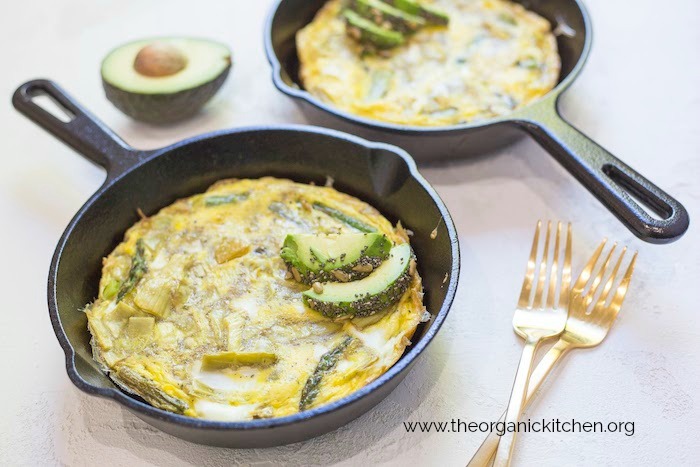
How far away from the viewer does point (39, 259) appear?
295cm

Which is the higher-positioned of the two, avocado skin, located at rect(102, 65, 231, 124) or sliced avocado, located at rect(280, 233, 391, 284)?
avocado skin, located at rect(102, 65, 231, 124)

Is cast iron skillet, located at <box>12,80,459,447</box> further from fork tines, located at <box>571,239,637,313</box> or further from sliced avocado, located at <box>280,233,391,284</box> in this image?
fork tines, located at <box>571,239,637,313</box>

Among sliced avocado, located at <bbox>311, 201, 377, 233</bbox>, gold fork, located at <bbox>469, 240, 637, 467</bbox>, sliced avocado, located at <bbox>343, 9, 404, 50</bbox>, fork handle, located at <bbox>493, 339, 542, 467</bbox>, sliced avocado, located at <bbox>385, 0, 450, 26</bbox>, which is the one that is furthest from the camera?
sliced avocado, located at <bbox>385, 0, 450, 26</bbox>

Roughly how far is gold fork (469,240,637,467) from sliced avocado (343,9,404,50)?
5.02ft

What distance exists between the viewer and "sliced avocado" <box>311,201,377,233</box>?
2.70 m

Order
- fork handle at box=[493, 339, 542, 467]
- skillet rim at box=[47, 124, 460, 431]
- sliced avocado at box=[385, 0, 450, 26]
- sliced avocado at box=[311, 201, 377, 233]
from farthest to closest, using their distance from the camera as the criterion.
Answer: sliced avocado at box=[385, 0, 450, 26]
sliced avocado at box=[311, 201, 377, 233]
fork handle at box=[493, 339, 542, 467]
skillet rim at box=[47, 124, 460, 431]

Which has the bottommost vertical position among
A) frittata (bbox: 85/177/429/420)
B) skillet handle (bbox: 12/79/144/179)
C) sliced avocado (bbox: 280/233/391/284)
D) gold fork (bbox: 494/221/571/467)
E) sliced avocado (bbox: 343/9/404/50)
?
gold fork (bbox: 494/221/571/467)

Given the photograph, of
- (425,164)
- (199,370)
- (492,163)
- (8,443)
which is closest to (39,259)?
(8,443)

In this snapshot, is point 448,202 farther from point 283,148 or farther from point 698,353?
point 698,353

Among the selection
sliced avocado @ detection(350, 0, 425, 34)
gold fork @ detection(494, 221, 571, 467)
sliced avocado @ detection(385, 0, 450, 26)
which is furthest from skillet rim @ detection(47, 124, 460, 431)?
sliced avocado @ detection(385, 0, 450, 26)

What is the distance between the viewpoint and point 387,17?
357cm

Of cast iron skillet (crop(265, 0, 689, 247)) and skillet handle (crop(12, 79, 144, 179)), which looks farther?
skillet handle (crop(12, 79, 144, 179))

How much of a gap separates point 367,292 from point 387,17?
1.80 meters

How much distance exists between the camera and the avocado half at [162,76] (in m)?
3.21
